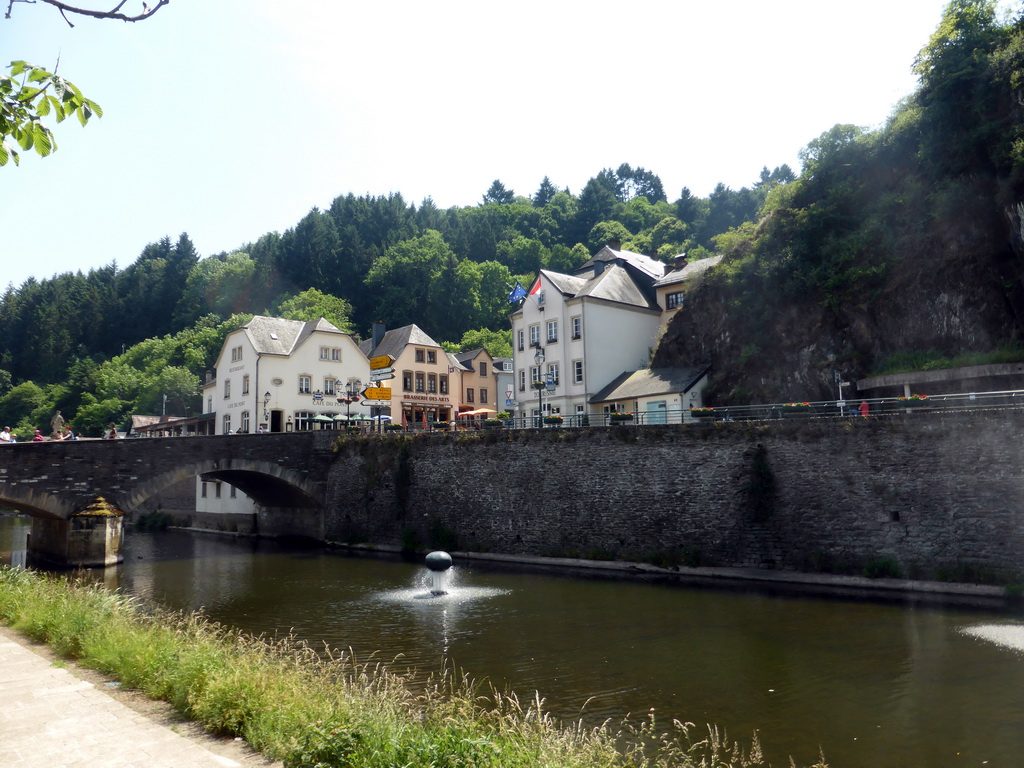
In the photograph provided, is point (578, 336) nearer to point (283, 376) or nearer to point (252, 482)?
point (283, 376)

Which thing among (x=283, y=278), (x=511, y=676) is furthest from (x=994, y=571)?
(x=283, y=278)

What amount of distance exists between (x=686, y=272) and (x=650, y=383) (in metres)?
11.3

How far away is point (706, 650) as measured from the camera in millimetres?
16656

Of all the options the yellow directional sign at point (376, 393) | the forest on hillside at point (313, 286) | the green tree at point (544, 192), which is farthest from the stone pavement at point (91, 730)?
the green tree at point (544, 192)

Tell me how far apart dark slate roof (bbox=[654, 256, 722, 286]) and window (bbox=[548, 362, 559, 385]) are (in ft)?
32.8

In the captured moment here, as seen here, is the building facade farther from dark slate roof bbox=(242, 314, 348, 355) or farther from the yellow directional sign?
the yellow directional sign

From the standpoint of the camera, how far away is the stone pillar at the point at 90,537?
1323 inches

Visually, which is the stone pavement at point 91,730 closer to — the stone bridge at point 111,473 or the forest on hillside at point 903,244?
the stone bridge at point 111,473

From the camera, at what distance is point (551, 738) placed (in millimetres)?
7680

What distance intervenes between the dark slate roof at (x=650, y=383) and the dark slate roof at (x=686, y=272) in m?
7.35

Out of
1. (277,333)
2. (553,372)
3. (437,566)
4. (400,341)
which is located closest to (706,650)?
(437,566)

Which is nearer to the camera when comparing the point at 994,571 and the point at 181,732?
the point at 181,732

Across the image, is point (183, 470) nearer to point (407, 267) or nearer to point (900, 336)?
point (900, 336)

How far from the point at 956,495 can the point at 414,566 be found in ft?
70.8
